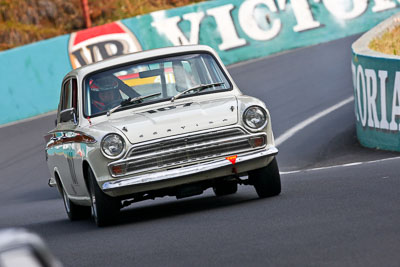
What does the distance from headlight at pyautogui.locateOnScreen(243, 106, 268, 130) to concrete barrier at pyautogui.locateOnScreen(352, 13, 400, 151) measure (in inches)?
156

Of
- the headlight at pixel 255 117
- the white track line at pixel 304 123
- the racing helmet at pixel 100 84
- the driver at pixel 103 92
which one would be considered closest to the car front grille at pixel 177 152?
the headlight at pixel 255 117

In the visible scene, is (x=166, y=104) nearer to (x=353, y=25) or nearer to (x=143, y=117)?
(x=143, y=117)

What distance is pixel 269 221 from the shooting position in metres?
6.36

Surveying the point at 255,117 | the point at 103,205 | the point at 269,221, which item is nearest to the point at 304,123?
the point at 255,117

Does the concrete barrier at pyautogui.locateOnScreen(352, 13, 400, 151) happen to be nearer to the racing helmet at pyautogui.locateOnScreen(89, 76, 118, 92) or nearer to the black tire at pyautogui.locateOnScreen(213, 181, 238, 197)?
the black tire at pyautogui.locateOnScreen(213, 181, 238, 197)

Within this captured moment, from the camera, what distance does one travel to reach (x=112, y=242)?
6.59 metres

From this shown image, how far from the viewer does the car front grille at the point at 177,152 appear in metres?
7.46

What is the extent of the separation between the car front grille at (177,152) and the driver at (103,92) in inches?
40.0

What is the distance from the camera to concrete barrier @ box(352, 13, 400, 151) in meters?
11.5

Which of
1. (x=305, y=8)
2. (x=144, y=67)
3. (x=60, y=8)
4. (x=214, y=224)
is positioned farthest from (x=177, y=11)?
(x=214, y=224)

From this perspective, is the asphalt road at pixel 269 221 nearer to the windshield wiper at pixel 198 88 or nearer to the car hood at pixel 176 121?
the car hood at pixel 176 121

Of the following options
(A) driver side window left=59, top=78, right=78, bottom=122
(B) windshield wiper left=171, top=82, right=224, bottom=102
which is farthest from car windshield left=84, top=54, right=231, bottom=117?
(A) driver side window left=59, top=78, right=78, bottom=122

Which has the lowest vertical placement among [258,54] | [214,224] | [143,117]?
[258,54]

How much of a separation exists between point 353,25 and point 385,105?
15024mm
